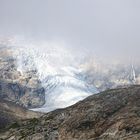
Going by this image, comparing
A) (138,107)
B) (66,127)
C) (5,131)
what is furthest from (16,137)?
(138,107)

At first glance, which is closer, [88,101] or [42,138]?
[42,138]

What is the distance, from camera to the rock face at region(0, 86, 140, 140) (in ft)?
108

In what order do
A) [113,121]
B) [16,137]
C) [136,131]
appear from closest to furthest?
[136,131] < [113,121] < [16,137]

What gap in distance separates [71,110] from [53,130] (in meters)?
2.94

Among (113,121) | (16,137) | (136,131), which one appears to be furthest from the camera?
(16,137)

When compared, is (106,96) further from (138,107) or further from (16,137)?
(16,137)

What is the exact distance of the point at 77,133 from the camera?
3559cm

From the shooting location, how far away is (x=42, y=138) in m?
37.5

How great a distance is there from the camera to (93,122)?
118 ft

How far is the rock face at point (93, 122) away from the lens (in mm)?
32969

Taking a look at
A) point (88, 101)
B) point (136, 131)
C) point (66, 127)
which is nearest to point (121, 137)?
point (136, 131)

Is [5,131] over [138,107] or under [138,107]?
under

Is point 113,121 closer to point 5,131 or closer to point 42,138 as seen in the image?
point 42,138

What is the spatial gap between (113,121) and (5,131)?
12.0m
